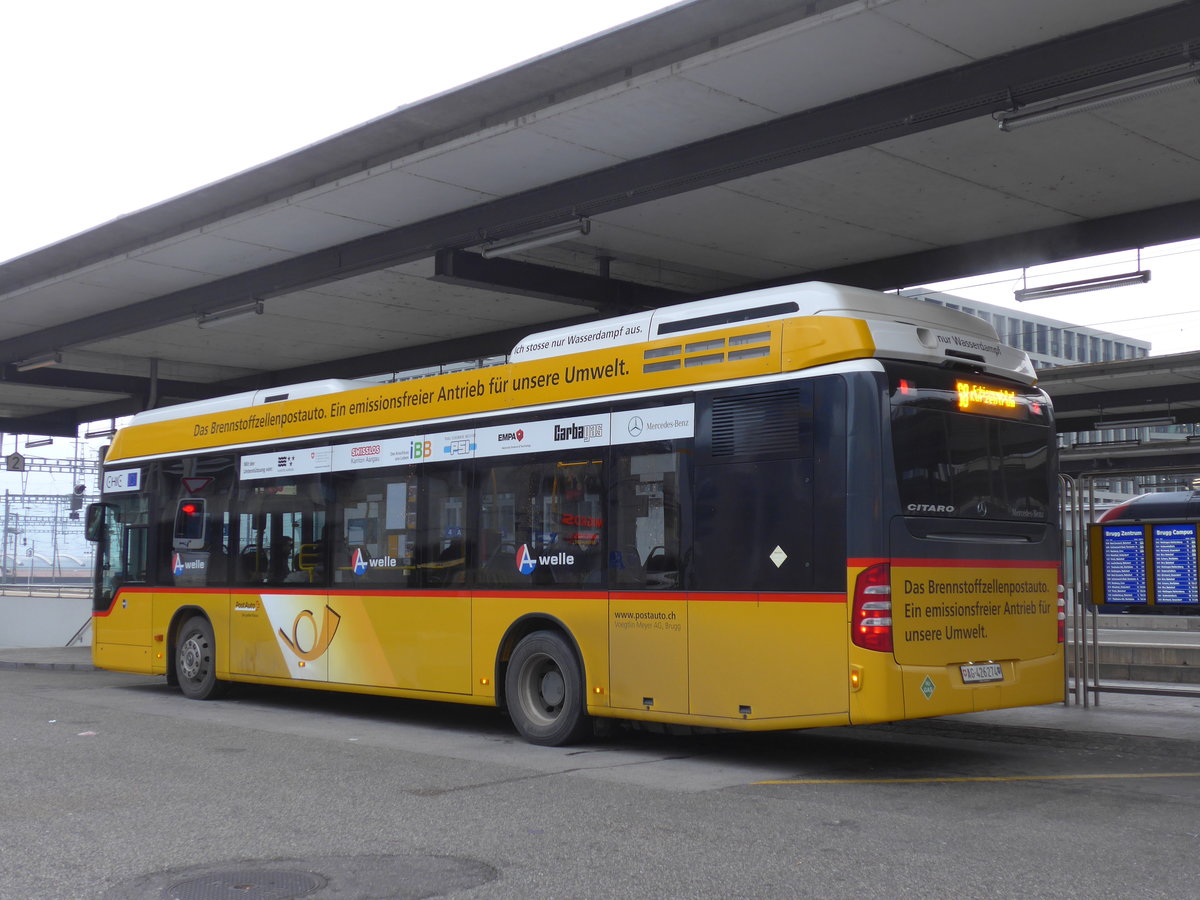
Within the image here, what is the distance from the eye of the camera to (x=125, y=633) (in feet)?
51.6

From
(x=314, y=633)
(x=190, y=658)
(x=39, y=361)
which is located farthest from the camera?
(x=39, y=361)

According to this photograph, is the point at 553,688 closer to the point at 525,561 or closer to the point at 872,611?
the point at 525,561

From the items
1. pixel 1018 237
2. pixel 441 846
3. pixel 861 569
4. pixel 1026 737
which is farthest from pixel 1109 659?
pixel 441 846

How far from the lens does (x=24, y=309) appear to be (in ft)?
62.9

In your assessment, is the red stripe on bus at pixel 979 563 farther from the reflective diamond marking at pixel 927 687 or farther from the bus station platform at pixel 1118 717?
the bus station platform at pixel 1118 717

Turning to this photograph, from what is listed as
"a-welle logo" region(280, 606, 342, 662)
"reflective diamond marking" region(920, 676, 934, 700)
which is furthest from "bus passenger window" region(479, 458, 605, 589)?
"reflective diamond marking" region(920, 676, 934, 700)

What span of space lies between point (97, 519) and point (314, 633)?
4.72 metres

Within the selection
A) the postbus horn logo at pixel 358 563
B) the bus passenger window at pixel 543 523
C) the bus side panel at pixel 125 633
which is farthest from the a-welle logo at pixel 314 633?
the bus side panel at pixel 125 633

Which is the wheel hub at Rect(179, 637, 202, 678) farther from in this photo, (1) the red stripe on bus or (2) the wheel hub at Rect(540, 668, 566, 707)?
(1) the red stripe on bus

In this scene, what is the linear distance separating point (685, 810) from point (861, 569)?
2021 millimetres

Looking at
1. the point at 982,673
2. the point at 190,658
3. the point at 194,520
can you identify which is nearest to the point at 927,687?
the point at 982,673

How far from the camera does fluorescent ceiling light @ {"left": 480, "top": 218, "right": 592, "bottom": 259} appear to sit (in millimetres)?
12906

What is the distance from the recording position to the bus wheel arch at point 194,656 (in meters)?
14.5

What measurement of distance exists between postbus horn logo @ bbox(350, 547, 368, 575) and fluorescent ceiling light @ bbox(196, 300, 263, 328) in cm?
536
